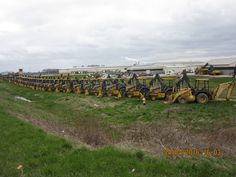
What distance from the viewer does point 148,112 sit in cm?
1973

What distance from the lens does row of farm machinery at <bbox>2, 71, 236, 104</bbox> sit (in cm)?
2245

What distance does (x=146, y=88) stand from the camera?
26891 mm

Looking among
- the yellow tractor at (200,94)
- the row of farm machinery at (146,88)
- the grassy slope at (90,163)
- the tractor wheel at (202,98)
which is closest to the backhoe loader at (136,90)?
the row of farm machinery at (146,88)

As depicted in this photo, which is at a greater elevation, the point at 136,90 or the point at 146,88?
the point at 146,88

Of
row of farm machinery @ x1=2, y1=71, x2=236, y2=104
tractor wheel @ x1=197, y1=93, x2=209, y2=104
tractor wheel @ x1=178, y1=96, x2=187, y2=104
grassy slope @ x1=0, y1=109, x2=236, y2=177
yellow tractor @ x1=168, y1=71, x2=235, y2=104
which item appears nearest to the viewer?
grassy slope @ x1=0, y1=109, x2=236, y2=177

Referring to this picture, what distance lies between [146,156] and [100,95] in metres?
23.6

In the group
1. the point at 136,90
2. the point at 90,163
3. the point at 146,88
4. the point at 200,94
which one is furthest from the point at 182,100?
the point at 90,163

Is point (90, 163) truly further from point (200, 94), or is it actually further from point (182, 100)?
point (200, 94)

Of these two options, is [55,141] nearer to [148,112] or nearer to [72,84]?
[148,112]

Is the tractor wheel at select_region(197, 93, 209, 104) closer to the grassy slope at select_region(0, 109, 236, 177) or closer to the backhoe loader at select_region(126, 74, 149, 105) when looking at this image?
the backhoe loader at select_region(126, 74, 149, 105)

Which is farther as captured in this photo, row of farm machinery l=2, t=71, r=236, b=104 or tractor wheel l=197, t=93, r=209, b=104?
row of farm machinery l=2, t=71, r=236, b=104

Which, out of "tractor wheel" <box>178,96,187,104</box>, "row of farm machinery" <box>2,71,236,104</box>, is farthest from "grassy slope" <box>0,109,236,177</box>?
"row of farm machinery" <box>2,71,236,104</box>

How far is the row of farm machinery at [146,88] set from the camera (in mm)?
22453

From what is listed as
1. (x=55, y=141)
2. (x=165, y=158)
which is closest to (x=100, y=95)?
(x=55, y=141)
